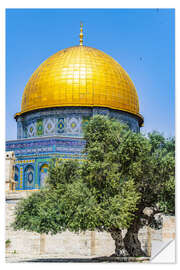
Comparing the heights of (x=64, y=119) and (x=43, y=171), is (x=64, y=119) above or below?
above

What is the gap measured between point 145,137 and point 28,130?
11.1m

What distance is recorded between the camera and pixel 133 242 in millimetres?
13852

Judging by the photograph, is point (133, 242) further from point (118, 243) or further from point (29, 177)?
point (29, 177)

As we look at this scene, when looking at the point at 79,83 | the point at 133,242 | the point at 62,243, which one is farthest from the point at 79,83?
the point at 133,242

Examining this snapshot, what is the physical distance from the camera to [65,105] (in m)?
22.8

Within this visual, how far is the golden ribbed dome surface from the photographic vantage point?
75.0 ft

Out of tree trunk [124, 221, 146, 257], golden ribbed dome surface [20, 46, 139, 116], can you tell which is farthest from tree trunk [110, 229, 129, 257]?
golden ribbed dome surface [20, 46, 139, 116]

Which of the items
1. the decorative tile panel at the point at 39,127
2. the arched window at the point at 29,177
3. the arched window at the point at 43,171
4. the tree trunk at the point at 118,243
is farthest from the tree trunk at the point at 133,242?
the decorative tile panel at the point at 39,127

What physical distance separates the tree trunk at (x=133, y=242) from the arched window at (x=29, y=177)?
24.7 feet

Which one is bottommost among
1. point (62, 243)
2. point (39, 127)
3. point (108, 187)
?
point (62, 243)

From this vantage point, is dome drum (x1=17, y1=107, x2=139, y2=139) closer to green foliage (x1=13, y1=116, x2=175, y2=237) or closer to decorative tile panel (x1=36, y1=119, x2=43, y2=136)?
decorative tile panel (x1=36, y1=119, x2=43, y2=136)

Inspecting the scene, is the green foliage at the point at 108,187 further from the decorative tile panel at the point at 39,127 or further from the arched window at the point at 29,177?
the decorative tile panel at the point at 39,127
